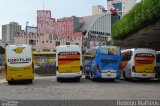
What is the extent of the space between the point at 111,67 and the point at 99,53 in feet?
4.74

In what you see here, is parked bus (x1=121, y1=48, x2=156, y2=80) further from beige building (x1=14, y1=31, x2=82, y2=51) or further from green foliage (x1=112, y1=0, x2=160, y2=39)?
beige building (x1=14, y1=31, x2=82, y2=51)

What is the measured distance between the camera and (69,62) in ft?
108

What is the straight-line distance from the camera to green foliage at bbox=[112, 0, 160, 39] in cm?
3095

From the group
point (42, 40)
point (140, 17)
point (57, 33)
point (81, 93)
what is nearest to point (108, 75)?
point (140, 17)

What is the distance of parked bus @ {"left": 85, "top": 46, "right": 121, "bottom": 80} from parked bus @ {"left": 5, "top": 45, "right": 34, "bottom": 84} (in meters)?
5.49

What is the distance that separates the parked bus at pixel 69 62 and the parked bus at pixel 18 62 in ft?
9.98

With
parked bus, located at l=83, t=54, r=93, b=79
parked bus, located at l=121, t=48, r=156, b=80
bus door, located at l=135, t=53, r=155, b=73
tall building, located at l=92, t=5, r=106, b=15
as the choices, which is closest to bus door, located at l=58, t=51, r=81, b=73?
parked bus, located at l=83, t=54, r=93, b=79

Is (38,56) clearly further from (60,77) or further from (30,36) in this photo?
(60,77)

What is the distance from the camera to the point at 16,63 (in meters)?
30.5

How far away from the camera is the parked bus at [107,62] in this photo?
109 ft

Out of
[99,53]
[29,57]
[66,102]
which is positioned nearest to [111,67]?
[99,53]

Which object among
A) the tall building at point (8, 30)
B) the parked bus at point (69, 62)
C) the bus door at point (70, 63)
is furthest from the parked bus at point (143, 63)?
the tall building at point (8, 30)

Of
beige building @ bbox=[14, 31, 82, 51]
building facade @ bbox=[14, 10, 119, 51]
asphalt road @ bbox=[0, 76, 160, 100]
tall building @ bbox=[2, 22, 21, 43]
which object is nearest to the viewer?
Result: asphalt road @ bbox=[0, 76, 160, 100]

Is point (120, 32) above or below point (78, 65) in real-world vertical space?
above
